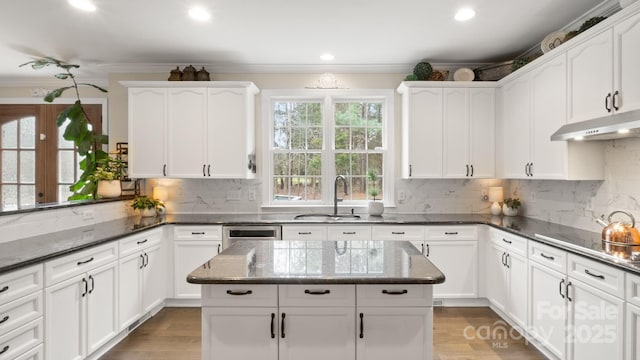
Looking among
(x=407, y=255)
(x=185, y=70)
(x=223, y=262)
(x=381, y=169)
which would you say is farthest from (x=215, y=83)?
(x=407, y=255)

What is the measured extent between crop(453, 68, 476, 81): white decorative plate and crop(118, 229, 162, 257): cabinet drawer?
361cm

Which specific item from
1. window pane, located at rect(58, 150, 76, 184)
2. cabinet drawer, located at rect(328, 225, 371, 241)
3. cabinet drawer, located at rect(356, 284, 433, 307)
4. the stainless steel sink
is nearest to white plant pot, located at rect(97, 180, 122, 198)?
window pane, located at rect(58, 150, 76, 184)

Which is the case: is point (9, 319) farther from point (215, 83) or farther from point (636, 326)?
point (636, 326)

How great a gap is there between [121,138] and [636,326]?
4.87 meters

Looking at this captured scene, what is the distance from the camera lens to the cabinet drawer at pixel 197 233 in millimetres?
3570

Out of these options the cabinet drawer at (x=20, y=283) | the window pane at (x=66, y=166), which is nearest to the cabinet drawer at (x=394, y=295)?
the cabinet drawer at (x=20, y=283)

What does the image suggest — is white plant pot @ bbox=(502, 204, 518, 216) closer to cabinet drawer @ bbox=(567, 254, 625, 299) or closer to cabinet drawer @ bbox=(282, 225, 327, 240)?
cabinet drawer @ bbox=(567, 254, 625, 299)

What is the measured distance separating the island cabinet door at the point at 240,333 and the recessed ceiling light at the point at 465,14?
8.66 ft

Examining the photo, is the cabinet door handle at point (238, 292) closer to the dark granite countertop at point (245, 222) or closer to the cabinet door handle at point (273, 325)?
the cabinet door handle at point (273, 325)

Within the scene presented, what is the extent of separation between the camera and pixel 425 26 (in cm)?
308

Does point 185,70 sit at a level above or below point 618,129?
above

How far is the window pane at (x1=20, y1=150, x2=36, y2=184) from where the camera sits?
4.80m

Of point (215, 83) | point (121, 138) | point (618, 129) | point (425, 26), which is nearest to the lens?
point (618, 129)

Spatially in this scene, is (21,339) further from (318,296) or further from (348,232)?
(348,232)
